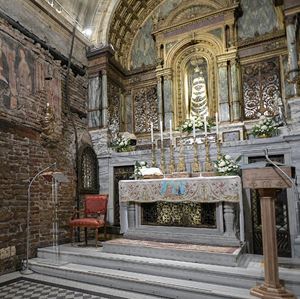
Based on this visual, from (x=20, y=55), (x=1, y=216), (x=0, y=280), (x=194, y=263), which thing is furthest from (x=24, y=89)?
(x=194, y=263)

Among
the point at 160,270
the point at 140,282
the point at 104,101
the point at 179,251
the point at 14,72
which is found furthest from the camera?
the point at 104,101

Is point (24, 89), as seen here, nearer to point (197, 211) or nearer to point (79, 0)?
point (79, 0)

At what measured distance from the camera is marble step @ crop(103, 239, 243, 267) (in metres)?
4.47

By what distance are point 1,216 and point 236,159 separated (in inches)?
182

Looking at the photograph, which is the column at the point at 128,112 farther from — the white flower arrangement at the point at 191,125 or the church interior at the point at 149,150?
the white flower arrangement at the point at 191,125

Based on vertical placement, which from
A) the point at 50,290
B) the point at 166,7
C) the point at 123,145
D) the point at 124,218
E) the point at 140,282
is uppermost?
the point at 166,7

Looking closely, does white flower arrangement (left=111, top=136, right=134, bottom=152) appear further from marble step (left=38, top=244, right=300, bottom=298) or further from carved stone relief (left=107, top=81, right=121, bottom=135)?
marble step (left=38, top=244, right=300, bottom=298)

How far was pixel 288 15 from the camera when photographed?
6180 mm

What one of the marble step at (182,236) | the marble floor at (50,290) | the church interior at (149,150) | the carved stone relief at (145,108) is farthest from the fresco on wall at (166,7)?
the marble floor at (50,290)

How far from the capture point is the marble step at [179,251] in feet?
14.7

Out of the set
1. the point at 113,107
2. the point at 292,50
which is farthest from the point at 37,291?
the point at 292,50

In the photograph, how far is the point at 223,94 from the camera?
7625 millimetres

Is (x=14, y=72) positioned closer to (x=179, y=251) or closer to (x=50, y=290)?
(x=50, y=290)

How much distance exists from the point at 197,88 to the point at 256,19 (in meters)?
2.39
